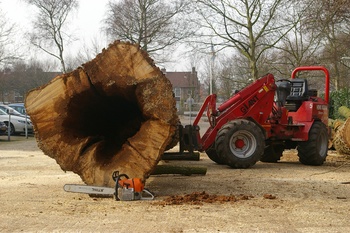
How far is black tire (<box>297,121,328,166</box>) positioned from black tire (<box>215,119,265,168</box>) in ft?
5.08

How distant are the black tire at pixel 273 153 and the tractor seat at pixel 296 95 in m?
0.94

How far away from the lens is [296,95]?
42.6 ft

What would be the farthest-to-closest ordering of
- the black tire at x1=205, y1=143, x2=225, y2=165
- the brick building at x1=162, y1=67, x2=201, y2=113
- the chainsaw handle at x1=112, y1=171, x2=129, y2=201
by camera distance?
the brick building at x1=162, y1=67, x2=201, y2=113
the black tire at x1=205, y1=143, x2=225, y2=165
the chainsaw handle at x1=112, y1=171, x2=129, y2=201

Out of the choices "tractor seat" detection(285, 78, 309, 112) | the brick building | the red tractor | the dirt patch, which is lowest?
the dirt patch

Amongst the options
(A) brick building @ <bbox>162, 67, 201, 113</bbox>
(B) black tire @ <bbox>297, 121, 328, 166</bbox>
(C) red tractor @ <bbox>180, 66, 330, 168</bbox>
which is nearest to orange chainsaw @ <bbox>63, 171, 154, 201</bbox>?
(C) red tractor @ <bbox>180, 66, 330, 168</bbox>

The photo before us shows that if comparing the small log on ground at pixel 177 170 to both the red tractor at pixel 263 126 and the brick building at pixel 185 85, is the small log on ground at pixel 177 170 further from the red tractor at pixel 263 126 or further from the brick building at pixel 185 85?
the brick building at pixel 185 85

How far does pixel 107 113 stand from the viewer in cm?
948

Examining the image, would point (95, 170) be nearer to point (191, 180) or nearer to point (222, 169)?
point (191, 180)

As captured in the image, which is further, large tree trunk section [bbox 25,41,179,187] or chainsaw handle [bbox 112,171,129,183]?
large tree trunk section [bbox 25,41,179,187]

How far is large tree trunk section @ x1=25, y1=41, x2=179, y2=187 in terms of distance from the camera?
743 centimetres

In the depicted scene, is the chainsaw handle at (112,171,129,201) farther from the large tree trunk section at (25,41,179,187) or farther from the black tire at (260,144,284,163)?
the black tire at (260,144,284,163)

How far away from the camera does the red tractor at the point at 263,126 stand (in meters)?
11.0

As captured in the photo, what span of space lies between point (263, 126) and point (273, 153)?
4.90ft

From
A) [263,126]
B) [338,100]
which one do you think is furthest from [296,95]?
[338,100]
